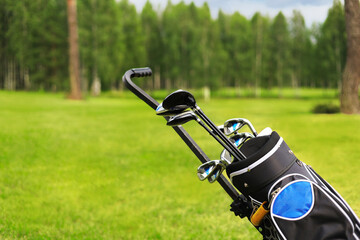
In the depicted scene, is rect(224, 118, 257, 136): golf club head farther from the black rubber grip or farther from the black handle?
the black rubber grip

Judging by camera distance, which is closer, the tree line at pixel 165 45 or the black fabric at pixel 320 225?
the black fabric at pixel 320 225

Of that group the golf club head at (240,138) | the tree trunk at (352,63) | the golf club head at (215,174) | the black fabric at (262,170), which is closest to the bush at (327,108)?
the tree trunk at (352,63)

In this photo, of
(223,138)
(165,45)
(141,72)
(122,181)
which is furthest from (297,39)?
(223,138)

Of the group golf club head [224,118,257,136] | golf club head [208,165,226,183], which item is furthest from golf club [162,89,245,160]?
golf club head [224,118,257,136]

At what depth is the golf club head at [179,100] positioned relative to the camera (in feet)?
6.59

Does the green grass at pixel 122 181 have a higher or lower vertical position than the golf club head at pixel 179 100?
lower

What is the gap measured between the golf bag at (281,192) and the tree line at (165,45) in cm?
3037

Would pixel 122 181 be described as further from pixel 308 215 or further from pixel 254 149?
pixel 308 215

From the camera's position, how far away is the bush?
44.0ft

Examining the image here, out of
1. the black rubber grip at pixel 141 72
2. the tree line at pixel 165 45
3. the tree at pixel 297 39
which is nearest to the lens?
the black rubber grip at pixel 141 72

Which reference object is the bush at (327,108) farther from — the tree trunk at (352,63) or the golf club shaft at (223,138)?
the golf club shaft at (223,138)

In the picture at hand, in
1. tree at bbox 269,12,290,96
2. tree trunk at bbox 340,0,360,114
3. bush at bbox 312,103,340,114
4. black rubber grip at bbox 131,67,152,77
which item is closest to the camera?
black rubber grip at bbox 131,67,152,77

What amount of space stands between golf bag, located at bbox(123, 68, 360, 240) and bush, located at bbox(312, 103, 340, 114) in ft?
39.2

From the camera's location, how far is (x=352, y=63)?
39.9 feet
